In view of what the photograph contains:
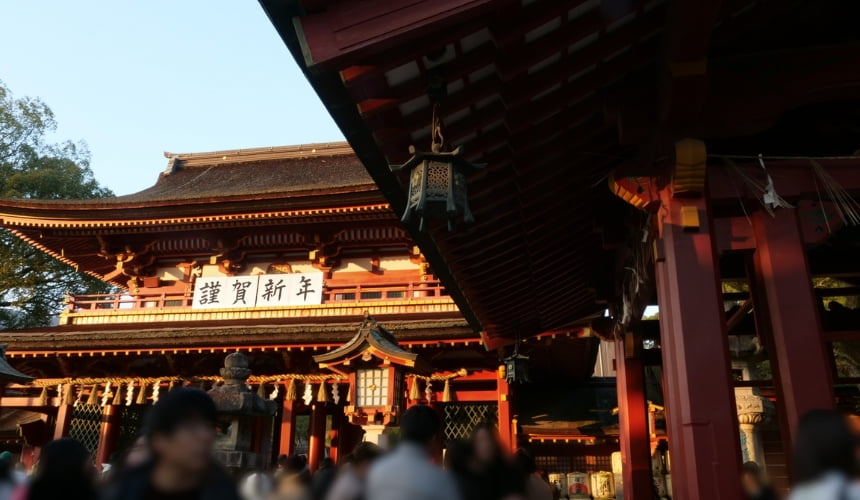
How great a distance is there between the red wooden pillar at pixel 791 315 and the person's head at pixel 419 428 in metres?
2.86

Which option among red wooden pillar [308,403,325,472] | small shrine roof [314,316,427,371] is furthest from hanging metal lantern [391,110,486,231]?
red wooden pillar [308,403,325,472]

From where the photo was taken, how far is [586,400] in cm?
1373

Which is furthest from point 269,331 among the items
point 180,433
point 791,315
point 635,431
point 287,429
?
point 180,433

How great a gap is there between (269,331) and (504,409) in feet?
16.6

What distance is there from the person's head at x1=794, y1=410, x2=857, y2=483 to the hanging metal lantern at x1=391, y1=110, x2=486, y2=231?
2.34 meters

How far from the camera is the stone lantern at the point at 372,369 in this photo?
862 cm

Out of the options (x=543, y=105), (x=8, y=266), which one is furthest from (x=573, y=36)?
(x=8, y=266)

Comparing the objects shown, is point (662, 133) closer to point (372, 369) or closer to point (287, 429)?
point (372, 369)

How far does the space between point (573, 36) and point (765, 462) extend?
1286 centimetres

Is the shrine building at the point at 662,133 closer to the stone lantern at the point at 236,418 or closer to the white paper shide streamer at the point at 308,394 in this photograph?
the stone lantern at the point at 236,418

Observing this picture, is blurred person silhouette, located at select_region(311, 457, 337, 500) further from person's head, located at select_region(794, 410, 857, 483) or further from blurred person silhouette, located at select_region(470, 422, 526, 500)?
person's head, located at select_region(794, 410, 857, 483)

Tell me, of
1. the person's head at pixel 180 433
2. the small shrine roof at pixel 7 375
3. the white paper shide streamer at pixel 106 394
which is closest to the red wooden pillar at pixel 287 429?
the white paper shide streamer at pixel 106 394

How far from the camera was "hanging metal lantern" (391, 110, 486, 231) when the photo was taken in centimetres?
387

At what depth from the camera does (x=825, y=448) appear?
75.9 inches
